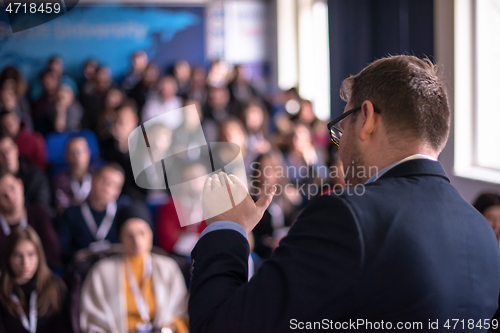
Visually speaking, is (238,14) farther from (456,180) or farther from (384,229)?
(384,229)

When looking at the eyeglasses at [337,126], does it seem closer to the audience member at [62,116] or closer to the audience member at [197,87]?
the audience member at [62,116]

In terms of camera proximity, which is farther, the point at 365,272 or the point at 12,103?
the point at 12,103

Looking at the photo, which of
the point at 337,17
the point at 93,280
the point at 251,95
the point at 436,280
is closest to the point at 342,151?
the point at 436,280

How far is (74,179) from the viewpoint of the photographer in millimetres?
2822

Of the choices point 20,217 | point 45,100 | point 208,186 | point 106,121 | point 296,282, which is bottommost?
point 20,217

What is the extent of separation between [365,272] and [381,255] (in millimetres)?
30

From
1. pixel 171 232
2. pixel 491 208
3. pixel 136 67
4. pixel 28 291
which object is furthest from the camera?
pixel 136 67

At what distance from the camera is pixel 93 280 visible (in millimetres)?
2199

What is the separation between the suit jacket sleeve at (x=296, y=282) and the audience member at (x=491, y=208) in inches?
51.6

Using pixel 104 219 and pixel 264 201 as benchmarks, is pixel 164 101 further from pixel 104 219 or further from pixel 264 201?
pixel 264 201

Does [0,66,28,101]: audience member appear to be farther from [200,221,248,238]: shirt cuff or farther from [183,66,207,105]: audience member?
[200,221,248,238]: shirt cuff

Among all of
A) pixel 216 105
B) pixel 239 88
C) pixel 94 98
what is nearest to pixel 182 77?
pixel 239 88

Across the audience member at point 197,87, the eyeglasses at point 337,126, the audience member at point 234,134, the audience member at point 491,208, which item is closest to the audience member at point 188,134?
the eyeglasses at point 337,126

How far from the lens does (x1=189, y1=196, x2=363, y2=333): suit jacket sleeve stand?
0.58 m
